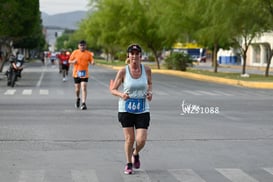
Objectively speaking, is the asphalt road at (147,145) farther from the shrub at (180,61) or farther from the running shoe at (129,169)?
the shrub at (180,61)

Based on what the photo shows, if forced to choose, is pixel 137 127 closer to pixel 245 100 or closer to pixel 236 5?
pixel 245 100

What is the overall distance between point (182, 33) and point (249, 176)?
3911 centimetres

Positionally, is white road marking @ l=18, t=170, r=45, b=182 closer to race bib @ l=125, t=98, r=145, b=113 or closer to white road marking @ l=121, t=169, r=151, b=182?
white road marking @ l=121, t=169, r=151, b=182

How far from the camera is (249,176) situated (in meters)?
8.04

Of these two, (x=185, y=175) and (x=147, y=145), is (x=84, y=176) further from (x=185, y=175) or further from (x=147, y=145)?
(x=147, y=145)

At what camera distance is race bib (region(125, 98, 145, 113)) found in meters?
8.08

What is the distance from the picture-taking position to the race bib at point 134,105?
8078 millimetres

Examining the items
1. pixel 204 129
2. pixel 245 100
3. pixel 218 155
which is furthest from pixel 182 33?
pixel 218 155
